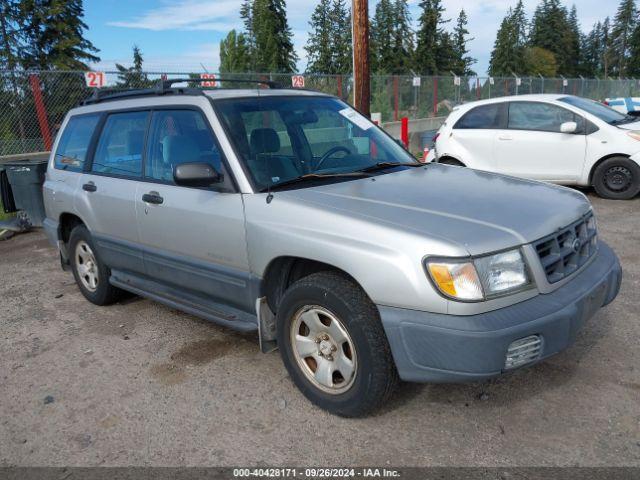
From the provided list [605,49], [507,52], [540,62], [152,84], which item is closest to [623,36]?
[605,49]

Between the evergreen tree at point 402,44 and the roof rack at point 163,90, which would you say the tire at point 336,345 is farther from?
the evergreen tree at point 402,44

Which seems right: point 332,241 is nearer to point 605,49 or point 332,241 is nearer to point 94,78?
point 94,78

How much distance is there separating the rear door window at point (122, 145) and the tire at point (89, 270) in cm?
70

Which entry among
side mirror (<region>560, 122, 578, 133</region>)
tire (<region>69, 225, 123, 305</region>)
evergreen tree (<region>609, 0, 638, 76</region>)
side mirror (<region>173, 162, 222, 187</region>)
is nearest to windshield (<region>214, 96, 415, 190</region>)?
side mirror (<region>173, 162, 222, 187</region>)

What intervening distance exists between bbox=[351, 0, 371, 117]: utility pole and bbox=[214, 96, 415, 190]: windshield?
576 cm

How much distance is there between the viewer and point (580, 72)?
98.4 metres

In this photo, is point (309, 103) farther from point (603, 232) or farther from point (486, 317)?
point (603, 232)

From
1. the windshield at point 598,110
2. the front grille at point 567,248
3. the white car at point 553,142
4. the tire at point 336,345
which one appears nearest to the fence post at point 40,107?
the white car at point 553,142

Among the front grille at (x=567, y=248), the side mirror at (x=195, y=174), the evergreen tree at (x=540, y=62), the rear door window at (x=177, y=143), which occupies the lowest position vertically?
the front grille at (x=567, y=248)

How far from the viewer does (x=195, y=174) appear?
3283 millimetres

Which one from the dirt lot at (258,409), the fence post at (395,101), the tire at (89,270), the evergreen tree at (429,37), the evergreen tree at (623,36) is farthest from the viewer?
the evergreen tree at (623,36)

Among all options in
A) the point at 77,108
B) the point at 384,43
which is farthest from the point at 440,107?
the point at 384,43

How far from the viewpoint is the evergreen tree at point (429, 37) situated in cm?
6306

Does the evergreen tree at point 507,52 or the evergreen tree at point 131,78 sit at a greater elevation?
the evergreen tree at point 507,52
